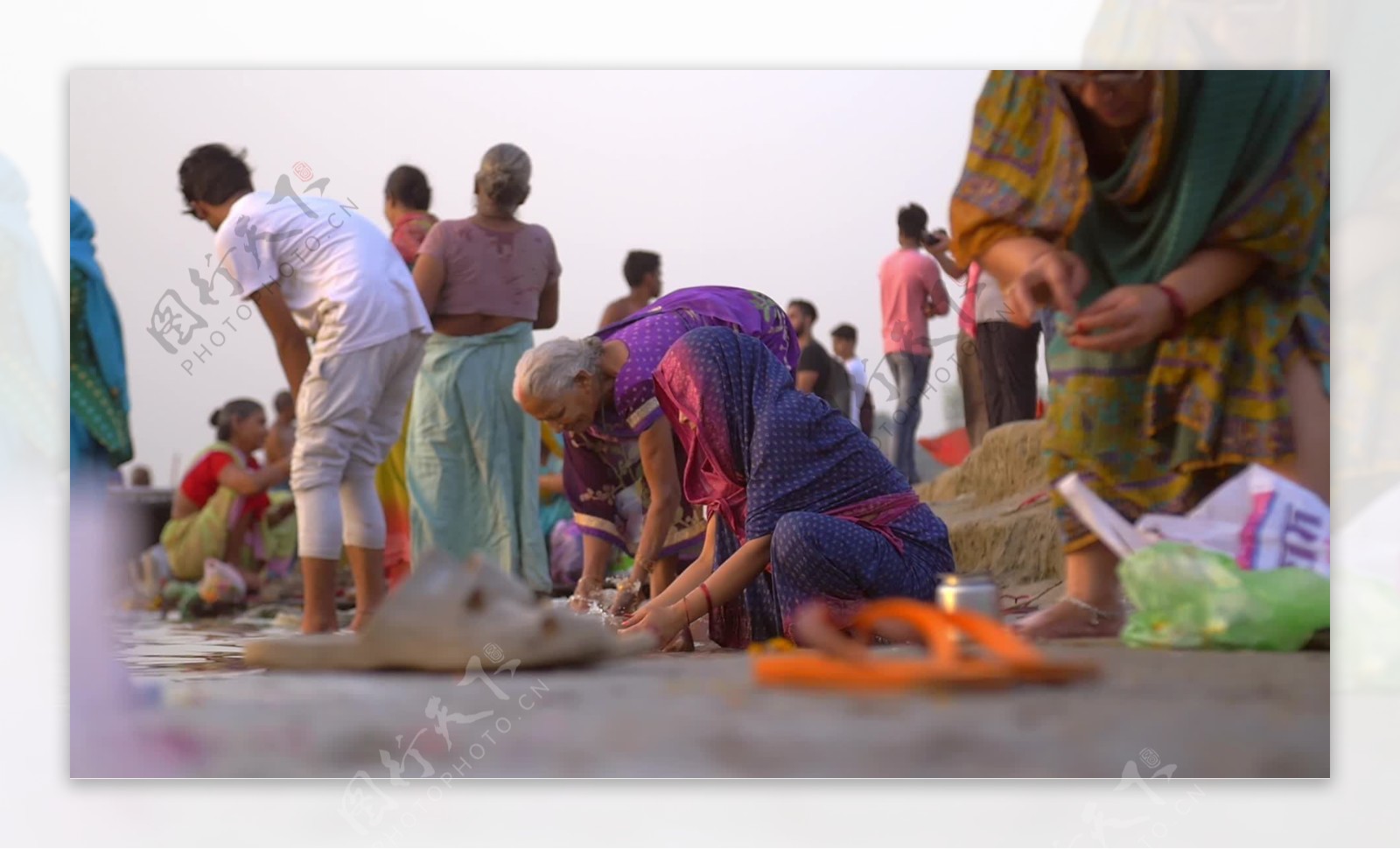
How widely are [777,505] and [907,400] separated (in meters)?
2.07

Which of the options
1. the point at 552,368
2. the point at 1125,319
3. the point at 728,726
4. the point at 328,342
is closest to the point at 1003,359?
the point at 552,368

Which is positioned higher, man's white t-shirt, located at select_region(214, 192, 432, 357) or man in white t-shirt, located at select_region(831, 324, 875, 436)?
man's white t-shirt, located at select_region(214, 192, 432, 357)

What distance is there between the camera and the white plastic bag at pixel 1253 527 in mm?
2604

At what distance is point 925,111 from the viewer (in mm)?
3250

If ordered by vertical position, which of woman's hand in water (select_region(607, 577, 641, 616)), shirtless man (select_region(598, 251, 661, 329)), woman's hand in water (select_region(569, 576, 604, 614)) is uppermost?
shirtless man (select_region(598, 251, 661, 329))

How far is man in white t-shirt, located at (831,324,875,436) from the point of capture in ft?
16.3

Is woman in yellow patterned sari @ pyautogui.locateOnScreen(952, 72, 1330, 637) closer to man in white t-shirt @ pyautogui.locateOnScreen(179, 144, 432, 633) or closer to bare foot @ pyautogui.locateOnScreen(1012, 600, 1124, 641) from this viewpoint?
bare foot @ pyautogui.locateOnScreen(1012, 600, 1124, 641)

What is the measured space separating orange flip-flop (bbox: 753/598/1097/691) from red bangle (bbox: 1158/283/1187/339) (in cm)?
97

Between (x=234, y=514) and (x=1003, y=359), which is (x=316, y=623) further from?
(x=1003, y=359)

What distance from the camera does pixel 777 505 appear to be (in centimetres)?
285

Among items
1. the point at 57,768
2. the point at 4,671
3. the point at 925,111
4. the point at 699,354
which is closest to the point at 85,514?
the point at 4,671

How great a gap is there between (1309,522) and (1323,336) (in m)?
0.34

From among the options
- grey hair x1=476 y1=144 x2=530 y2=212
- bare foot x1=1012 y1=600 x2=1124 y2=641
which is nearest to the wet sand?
bare foot x1=1012 y1=600 x2=1124 y2=641

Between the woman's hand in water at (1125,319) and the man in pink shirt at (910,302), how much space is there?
1.31 m
